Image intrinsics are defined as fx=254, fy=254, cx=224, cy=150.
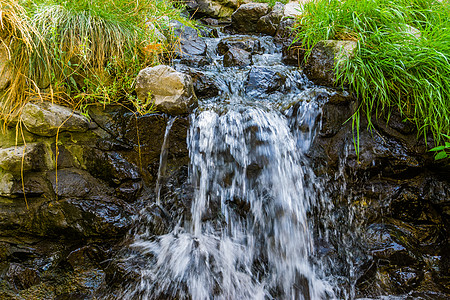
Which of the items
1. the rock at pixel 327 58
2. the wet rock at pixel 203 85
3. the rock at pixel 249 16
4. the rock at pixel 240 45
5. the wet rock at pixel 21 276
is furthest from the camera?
the rock at pixel 249 16

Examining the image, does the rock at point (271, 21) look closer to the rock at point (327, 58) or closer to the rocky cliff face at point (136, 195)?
the rock at point (327, 58)

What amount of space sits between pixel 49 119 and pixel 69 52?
2.21ft

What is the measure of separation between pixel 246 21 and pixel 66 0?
13.2ft

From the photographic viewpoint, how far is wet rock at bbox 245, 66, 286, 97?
9.97ft

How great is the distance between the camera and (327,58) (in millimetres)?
2762

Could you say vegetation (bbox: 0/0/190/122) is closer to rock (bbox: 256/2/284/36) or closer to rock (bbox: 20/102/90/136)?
rock (bbox: 20/102/90/136)

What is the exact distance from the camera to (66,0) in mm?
2500

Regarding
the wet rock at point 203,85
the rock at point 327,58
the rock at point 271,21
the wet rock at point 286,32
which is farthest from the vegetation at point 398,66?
the rock at point 271,21

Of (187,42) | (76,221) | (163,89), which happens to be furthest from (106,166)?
(187,42)

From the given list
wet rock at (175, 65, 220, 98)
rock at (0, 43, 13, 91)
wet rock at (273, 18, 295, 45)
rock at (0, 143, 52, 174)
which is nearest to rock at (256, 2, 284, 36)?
wet rock at (273, 18, 295, 45)

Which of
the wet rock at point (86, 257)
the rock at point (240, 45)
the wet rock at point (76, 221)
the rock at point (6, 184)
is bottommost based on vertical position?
the wet rock at point (86, 257)

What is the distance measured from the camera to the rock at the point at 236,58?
3.68 meters

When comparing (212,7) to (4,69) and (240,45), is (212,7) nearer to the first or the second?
(240,45)

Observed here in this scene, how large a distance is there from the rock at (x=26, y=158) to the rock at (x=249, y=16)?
190 inches
